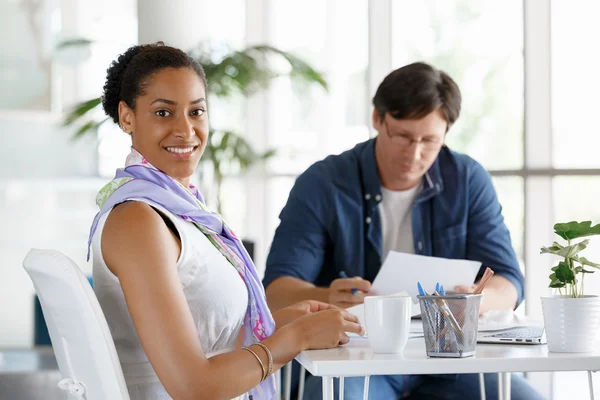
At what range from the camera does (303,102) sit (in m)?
4.94

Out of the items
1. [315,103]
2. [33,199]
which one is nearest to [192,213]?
[315,103]

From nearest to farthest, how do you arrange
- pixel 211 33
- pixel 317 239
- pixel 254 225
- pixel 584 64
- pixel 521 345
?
pixel 521 345 → pixel 317 239 → pixel 584 64 → pixel 211 33 → pixel 254 225

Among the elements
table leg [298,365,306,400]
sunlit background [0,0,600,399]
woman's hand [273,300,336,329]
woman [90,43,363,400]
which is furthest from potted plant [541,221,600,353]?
sunlit background [0,0,600,399]

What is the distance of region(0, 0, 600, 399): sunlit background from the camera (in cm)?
430

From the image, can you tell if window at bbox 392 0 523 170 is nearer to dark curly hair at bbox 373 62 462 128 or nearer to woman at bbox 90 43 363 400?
dark curly hair at bbox 373 62 462 128

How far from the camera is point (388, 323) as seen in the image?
147cm

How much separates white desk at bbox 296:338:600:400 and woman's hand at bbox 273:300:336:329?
0.91 ft

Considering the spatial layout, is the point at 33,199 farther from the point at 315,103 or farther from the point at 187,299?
the point at 187,299

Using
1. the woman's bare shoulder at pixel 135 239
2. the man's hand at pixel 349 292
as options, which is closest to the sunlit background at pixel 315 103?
the man's hand at pixel 349 292

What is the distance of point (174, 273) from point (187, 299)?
0.12m

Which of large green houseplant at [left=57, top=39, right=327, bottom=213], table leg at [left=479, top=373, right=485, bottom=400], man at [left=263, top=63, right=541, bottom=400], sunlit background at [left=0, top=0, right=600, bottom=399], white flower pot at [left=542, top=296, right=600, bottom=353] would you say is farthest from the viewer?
sunlit background at [left=0, top=0, right=600, bottom=399]

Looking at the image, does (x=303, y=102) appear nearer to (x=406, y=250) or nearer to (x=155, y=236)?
(x=406, y=250)

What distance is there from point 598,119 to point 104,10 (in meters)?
2.96

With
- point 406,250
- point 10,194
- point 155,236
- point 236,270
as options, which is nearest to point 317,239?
point 406,250
